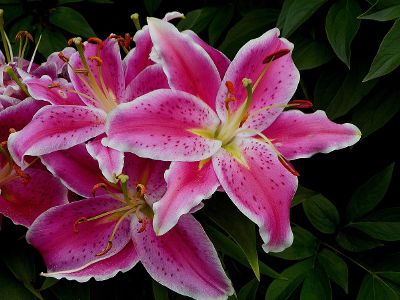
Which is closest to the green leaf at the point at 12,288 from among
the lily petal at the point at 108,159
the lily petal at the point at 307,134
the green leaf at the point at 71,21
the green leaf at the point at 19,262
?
the green leaf at the point at 19,262

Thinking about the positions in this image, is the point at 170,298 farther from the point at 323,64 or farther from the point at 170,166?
the point at 323,64

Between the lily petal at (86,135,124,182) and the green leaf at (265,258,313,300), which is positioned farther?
the green leaf at (265,258,313,300)

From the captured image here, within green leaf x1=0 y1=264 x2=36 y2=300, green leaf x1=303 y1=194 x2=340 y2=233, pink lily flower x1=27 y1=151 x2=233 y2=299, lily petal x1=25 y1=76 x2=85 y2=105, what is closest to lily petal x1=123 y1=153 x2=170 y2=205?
pink lily flower x1=27 y1=151 x2=233 y2=299

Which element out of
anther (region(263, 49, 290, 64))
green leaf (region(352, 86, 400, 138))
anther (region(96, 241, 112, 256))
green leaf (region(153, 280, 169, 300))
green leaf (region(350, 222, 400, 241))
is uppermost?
anther (region(263, 49, 290, 64))

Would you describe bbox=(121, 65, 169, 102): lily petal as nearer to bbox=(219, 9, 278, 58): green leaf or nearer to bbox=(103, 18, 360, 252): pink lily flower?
bbox=(103, 18, 360, 252): pink lily flower

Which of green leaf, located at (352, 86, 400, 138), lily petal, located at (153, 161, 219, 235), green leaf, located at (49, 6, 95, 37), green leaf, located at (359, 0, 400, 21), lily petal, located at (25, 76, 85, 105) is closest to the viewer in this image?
lily petal, located at (153, 161, 219, 235)

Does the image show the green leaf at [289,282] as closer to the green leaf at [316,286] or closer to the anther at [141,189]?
the green leaf at [316,286]

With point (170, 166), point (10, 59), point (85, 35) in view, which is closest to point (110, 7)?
point (85, 35)
